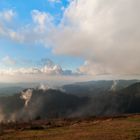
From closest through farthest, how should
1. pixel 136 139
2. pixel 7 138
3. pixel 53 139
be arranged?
1. pixel 136 139
2. pixel 53 139
3. pixel 7 138

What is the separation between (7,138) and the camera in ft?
198

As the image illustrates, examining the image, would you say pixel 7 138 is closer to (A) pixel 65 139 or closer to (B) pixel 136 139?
(A) pixel 65 139

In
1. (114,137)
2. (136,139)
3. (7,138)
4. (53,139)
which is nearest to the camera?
(136,139)

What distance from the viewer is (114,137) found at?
170ft

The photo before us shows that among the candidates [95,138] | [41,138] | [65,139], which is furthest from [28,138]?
[95,138]

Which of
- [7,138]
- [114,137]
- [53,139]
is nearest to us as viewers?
[114,137]

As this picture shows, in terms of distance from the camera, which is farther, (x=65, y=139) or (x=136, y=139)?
(x=65, y=139)

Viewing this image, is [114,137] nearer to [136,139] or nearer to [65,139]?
[136,139]

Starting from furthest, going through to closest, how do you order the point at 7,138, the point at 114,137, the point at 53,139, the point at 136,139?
the point at 7,138, the point at 53,139, the point at 114,137, the point at 136,139

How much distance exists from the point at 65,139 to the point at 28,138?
27.0ft

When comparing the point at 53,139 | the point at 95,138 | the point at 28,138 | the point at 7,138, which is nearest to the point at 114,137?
the point at 95,138

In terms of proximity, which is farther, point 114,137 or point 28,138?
point 28,138

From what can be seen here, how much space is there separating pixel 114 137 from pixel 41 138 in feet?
45.7

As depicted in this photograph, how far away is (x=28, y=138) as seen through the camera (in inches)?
2288
